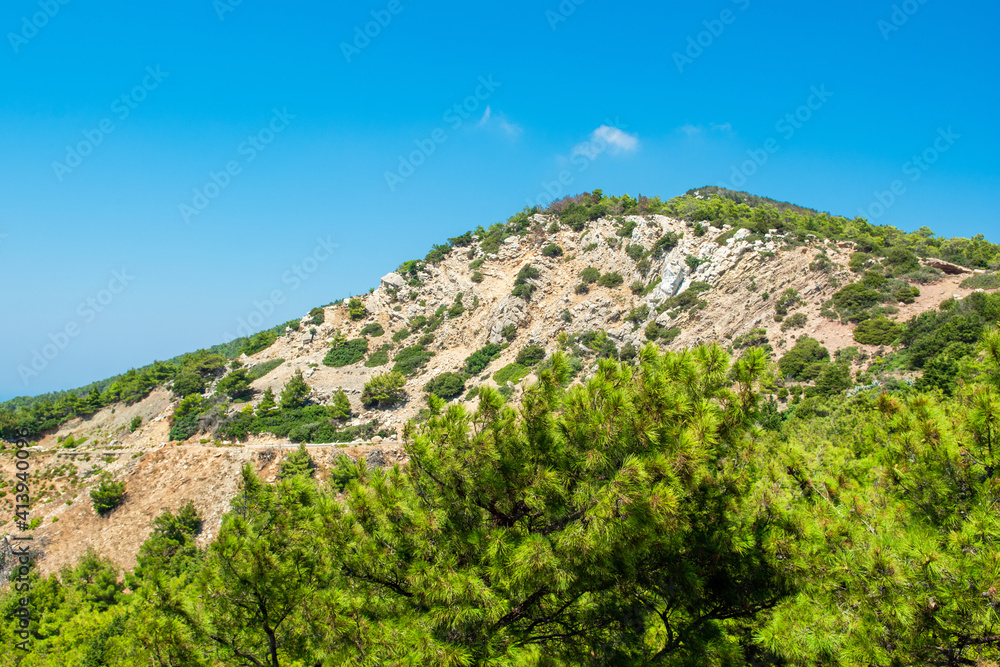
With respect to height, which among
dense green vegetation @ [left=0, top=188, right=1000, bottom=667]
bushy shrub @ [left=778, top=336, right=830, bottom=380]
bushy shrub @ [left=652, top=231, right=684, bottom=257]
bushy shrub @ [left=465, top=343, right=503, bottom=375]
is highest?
bushy shrub @ [left=652, top=231, right=684, bottom=257]

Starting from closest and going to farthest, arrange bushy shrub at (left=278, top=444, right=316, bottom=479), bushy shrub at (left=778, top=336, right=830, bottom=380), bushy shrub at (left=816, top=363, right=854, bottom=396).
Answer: bushy shrub at (left=816, top=363, right=854, bottom=396) → bushy shrub at (left=778, top=336, right=830, bottom=380) → bushy shrub at (left=278, top=444, right=316, bottom=479)

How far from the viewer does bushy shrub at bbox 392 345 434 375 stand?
126 ft

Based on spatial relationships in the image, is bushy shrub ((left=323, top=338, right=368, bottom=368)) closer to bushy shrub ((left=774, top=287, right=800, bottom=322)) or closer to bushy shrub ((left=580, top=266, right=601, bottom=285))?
bushy shrub ((left=580, top=266, right=601, bottom=285))

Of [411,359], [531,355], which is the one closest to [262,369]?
[411,359]

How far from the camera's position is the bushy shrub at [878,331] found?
2380 centimetres

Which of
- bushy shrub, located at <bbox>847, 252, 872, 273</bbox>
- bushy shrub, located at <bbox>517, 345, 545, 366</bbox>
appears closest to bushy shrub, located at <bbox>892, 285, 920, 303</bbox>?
bushy shrub, located at <bbox>847, 252, 872, 273</bbox>

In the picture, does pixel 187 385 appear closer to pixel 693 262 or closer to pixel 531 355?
pixel 531 355

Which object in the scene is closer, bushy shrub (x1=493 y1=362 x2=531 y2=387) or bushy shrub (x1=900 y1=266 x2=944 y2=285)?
bushy shrub (x1=900 y1=266 x2=944 y2=285)

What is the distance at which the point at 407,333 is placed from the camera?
43.5 meters

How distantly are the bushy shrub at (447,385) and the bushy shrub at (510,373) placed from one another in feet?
8.21

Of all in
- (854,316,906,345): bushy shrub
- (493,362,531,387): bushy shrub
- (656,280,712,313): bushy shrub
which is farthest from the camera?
(656,280,712,313): bushy shrub

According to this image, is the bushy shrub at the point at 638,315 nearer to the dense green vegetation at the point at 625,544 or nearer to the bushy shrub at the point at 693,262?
the bushy shrub at the point at 693,262

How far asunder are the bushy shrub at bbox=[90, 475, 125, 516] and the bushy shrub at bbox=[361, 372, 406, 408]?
47.6 feet

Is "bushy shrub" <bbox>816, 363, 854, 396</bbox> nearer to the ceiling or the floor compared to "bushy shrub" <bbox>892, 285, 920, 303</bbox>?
nearer to the floor
